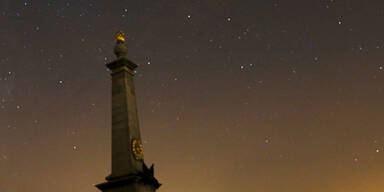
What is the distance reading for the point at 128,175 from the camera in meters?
16.8

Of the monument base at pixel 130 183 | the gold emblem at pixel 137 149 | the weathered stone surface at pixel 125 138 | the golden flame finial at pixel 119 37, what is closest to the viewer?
the monument base at pixel 130 183

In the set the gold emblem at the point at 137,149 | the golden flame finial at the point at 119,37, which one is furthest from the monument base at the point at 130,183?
the golden flame finial at the point at 119,37

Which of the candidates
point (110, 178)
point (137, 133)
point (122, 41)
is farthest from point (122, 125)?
point (122, 41)

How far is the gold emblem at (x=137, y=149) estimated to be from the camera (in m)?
17.6

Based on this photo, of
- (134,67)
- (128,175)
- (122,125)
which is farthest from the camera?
(134,67)

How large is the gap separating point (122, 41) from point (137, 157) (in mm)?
5049

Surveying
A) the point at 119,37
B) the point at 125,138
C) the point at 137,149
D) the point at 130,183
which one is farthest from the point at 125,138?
the point at 119,37

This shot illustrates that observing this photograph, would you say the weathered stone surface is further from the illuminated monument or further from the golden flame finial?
the golden flame finial

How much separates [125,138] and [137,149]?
62cm

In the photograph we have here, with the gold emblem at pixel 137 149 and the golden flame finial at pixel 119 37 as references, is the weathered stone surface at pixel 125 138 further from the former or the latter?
the golden flame finial at pixel 119 37

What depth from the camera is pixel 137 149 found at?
17.8 metres

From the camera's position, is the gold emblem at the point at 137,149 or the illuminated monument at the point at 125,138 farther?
the gold emblem at the point at 137,149

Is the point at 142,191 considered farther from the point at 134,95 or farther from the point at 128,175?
the point at 134,95

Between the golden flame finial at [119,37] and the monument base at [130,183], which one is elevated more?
the golden flame finial at [119,37]
